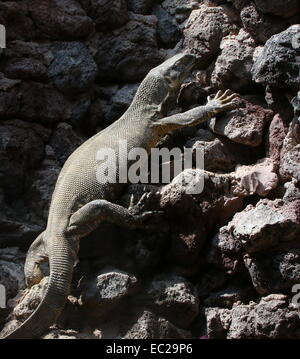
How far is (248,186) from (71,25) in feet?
7.13

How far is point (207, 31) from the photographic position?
486cm

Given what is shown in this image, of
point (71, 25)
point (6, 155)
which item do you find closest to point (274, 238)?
point (6, 155)

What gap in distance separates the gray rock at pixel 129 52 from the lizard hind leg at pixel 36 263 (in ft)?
5.30

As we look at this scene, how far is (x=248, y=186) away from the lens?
13.6ft

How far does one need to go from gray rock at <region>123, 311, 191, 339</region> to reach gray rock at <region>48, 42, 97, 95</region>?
80.7 inches

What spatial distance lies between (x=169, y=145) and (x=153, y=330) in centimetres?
149

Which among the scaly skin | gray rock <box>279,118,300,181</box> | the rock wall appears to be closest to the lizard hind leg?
the scaly skin

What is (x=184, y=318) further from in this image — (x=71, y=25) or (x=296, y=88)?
(x=71, y=25)

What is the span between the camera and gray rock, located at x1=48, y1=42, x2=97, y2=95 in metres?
5.09

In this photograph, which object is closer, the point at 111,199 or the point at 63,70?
the point at 111,199

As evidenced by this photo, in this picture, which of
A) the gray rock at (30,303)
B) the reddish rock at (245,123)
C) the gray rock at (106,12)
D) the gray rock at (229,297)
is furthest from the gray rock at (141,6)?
the gray rock at (229,297)

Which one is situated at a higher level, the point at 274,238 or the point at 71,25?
the point at 71,25

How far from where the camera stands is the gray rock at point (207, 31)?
480 centimetres

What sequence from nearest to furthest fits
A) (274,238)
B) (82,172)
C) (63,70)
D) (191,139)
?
(274,238) → (82,172) → (191,139) → (63,70)
